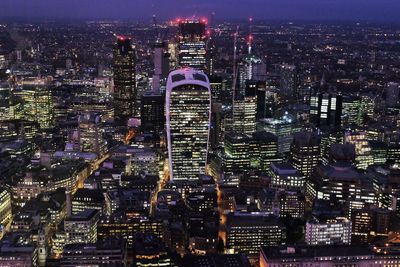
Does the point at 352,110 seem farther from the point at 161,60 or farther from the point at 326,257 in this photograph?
the point at 326,257

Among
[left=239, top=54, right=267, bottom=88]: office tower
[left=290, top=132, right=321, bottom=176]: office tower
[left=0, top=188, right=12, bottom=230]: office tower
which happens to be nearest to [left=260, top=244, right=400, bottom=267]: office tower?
[left=0, top=188, right=12, bottom=230]: office tower

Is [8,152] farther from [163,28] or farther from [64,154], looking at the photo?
[163,28]

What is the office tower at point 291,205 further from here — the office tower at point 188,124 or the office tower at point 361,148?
the office tower at point 361,148

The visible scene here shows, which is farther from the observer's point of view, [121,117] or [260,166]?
[121,117]

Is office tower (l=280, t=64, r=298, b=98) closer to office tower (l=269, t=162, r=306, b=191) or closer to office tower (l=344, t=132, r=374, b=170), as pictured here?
office tower (l=344, t=132, r=374, b=170)

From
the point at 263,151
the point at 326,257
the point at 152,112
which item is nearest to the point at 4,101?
the point at 152,112

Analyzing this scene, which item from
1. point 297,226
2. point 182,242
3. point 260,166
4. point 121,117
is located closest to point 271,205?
point 297,226
